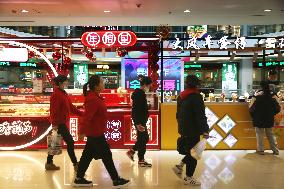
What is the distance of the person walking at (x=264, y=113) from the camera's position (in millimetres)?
8234

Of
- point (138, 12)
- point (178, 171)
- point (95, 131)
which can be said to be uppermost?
point (138, 12)

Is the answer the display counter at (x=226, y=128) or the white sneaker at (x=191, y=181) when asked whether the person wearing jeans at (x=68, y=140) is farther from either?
the display counter at (x=226, y=128)

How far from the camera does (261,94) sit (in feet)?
27.4

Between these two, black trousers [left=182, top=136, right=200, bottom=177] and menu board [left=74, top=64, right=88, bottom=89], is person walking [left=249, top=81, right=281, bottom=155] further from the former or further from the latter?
menu board [left=74, top=64, right=88, bottom=89]

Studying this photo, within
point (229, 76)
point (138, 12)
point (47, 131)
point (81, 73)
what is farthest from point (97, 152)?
point (229, 76)

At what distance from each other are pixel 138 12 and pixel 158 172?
153 inches

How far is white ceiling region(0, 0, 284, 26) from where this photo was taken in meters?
8.23

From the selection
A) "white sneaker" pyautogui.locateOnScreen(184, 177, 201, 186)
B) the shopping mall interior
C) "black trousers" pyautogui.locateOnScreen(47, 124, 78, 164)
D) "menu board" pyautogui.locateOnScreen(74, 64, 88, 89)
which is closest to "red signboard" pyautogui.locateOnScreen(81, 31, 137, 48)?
the shopping mall interior

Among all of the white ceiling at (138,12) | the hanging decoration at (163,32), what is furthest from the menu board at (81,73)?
the hanging decoration at (163,32)

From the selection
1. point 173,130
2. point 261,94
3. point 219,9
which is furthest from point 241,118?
point 219,9

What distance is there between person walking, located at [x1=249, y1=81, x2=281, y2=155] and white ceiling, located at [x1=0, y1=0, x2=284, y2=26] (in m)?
1.72

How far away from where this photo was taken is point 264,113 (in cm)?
823

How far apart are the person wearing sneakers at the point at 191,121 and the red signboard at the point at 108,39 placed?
123 inches

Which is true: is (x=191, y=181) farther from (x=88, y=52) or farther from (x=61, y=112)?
(x=88, y=52)
